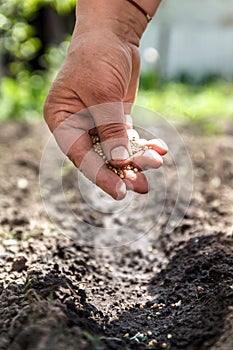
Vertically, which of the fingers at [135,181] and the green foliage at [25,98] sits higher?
the fingers at [135,181]

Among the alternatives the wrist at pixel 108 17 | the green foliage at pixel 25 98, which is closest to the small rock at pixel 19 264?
the wrist at pixel 108 17

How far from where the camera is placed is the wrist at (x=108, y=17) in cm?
211

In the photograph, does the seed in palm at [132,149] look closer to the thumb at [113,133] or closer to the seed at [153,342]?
the thumb at [113,133]

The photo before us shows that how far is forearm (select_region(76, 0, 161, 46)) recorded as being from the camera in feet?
6.92

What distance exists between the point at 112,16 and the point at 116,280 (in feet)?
3.60

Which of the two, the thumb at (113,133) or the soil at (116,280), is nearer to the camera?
the soil at (116,280)

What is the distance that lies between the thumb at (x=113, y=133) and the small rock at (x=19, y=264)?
57 cm

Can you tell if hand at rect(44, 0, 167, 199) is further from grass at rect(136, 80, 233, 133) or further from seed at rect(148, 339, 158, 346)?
grass at rect(136, 80, 233, 133)

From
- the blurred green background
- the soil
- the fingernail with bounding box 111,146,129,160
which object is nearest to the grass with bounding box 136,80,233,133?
the blurred green background

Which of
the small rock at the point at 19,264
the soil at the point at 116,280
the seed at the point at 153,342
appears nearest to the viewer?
the soil at the point at 116,280

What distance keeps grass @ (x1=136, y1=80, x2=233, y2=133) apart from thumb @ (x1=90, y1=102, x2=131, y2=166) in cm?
324

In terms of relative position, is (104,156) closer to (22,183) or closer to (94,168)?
(94,168)

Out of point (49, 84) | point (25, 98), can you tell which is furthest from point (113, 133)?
point (49, 84)

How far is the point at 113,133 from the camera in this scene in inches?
77.9
